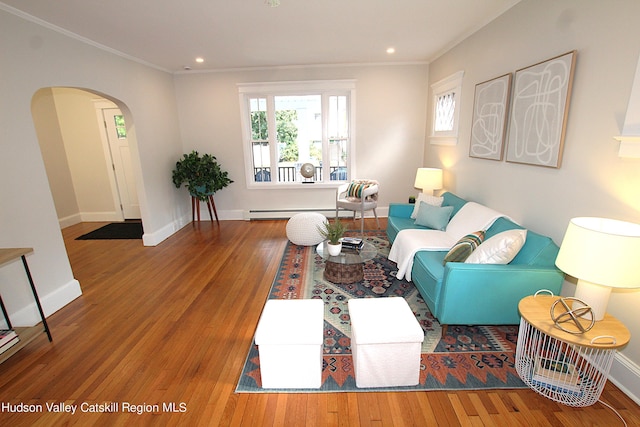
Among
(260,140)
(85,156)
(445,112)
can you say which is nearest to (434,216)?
(445,112)

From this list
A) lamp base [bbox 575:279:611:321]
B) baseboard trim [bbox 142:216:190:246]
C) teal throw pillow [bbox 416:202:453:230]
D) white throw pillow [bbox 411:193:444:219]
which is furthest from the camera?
baseboard trim [bbox 142:216:190:246]

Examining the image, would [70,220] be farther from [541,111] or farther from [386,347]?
[541,111]

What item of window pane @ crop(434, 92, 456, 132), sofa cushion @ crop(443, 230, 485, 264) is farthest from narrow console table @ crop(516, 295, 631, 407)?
window pane @ crop(434, 92, 456, 132)

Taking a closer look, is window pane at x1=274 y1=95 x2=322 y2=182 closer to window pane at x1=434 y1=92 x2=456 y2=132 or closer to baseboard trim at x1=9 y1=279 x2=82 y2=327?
window pane at x1=434 y1=92 x2=456 y2=132

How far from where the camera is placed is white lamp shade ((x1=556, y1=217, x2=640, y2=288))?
1.47m

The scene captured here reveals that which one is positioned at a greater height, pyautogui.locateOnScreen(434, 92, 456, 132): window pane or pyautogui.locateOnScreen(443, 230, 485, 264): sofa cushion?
pyautogui.locateOnScreen(434, 92, 456, 132): window pane

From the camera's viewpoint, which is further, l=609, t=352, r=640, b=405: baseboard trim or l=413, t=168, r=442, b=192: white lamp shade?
l=413, t=168, r=442, b=192: white lamp shade

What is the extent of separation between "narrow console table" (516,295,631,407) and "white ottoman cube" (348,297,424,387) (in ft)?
2.22

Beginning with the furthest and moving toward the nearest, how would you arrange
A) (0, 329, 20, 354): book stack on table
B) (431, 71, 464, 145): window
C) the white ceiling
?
(431, 71, 464, 145): window < the white ceiling < (0, 329, 20, 354): book stack on table

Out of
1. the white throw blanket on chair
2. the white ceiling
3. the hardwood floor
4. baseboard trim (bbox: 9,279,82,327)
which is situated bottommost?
the hardwood floor

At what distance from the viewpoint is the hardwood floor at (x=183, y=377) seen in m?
1.71

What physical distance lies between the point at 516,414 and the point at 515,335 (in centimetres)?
81

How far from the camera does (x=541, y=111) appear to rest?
243 centimetres

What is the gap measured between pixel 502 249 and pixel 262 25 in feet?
10.3
